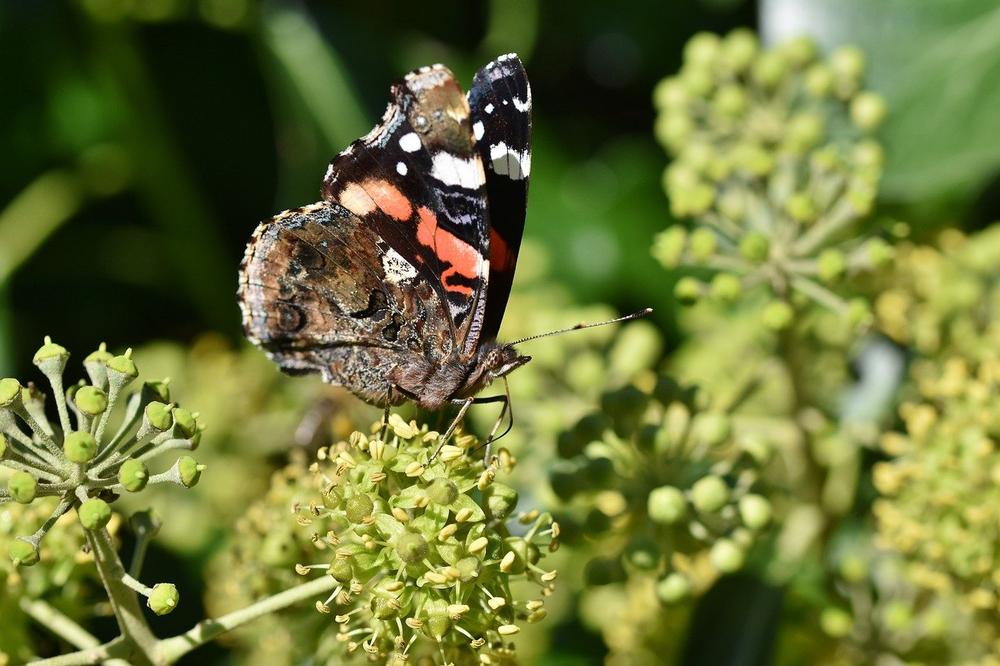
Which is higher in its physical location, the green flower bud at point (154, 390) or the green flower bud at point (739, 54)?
the green flower bud at point (739, 54)

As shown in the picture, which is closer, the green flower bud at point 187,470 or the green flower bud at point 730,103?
the green flower bud at point 187,470

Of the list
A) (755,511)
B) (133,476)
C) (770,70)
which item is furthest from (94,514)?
(770,70)

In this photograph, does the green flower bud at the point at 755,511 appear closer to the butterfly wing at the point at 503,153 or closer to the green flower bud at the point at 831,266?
the green flower bud at the point at 831,266

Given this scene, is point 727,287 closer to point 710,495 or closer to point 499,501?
point 710,495

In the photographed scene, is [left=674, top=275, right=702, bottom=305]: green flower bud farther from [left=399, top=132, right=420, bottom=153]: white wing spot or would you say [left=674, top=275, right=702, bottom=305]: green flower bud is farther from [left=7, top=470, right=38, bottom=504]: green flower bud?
[left=7, top=470, right=38, bottom=504]: green flower bud

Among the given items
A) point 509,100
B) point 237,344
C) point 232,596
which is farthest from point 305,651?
point 237,344

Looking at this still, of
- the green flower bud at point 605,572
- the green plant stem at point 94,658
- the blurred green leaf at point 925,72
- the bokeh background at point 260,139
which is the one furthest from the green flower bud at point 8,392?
the blurred green leaf at point 925,72

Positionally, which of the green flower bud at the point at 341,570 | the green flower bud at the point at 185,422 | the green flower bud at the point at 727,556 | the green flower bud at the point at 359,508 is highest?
the green flower bud at the point at 727,556
